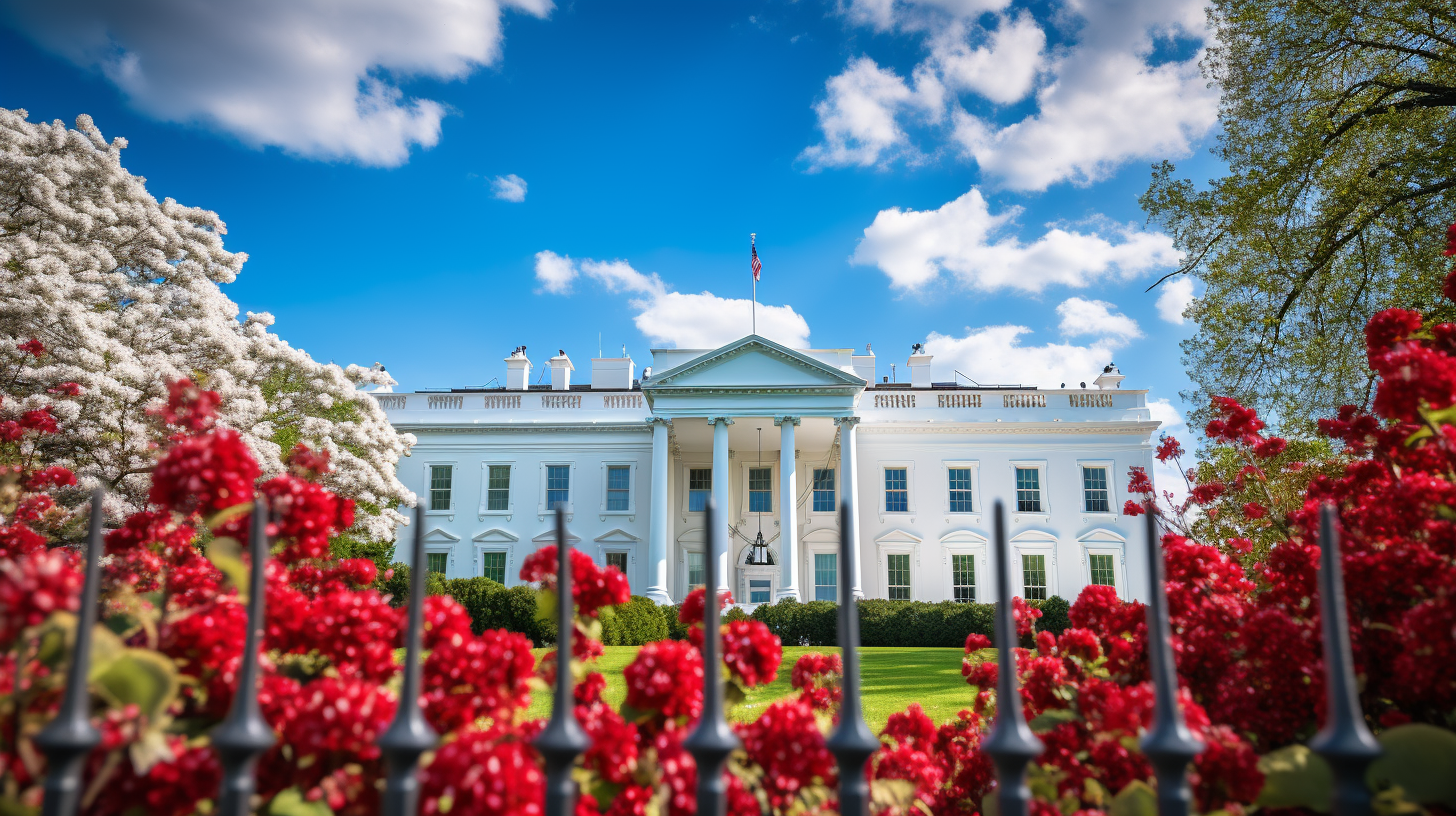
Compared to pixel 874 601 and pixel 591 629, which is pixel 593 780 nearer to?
pixel 591 629

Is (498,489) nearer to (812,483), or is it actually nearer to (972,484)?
(812,483)

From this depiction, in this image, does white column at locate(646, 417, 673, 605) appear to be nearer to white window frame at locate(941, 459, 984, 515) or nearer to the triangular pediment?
the triangular pediment

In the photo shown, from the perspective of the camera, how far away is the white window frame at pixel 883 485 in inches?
1131

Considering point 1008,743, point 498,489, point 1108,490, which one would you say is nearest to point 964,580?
point 1108,490

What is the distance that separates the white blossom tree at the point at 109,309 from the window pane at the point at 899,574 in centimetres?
1968

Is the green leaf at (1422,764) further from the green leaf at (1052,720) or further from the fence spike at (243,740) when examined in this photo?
the fence spike at (243,740)

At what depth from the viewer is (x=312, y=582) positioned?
308cm

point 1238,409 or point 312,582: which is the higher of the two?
point 1238,409

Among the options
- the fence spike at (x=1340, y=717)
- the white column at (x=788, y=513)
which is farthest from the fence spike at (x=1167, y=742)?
the white column at (x=788, y=513)

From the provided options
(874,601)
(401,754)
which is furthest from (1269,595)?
(874,601)

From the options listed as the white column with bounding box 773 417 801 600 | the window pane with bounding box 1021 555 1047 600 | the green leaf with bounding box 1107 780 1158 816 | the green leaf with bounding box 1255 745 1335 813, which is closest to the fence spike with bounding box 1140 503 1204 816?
the green leaf with bounding box 1107 780 1158 816

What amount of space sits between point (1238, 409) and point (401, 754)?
187 inches

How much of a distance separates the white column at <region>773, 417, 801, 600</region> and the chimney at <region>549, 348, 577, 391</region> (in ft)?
38.1

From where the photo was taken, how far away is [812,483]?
3009 centimetres
